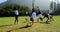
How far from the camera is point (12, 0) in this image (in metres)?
78.1

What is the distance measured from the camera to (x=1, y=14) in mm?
47125

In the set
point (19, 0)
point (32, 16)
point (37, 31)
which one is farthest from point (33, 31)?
point (19, 0)

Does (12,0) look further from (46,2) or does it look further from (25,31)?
(25,31)

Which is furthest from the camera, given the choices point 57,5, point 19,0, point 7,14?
point 19,0

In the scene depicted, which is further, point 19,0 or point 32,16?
point 19,0

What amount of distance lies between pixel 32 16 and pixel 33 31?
11.9ft

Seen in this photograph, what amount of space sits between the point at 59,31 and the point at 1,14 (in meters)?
35.3

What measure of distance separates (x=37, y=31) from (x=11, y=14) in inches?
1359

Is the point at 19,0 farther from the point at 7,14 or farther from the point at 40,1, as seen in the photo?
the point at 7,14

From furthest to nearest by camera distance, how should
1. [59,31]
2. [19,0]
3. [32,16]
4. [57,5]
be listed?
[19,0]
[57,5]
[32,16]
[59,31]

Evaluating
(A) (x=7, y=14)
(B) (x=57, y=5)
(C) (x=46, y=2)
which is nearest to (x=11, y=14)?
(A) (x=7, y=14)

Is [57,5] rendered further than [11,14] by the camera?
Yes

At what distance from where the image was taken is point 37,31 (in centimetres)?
1305

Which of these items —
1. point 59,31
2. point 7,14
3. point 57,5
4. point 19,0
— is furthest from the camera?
point 19,0
